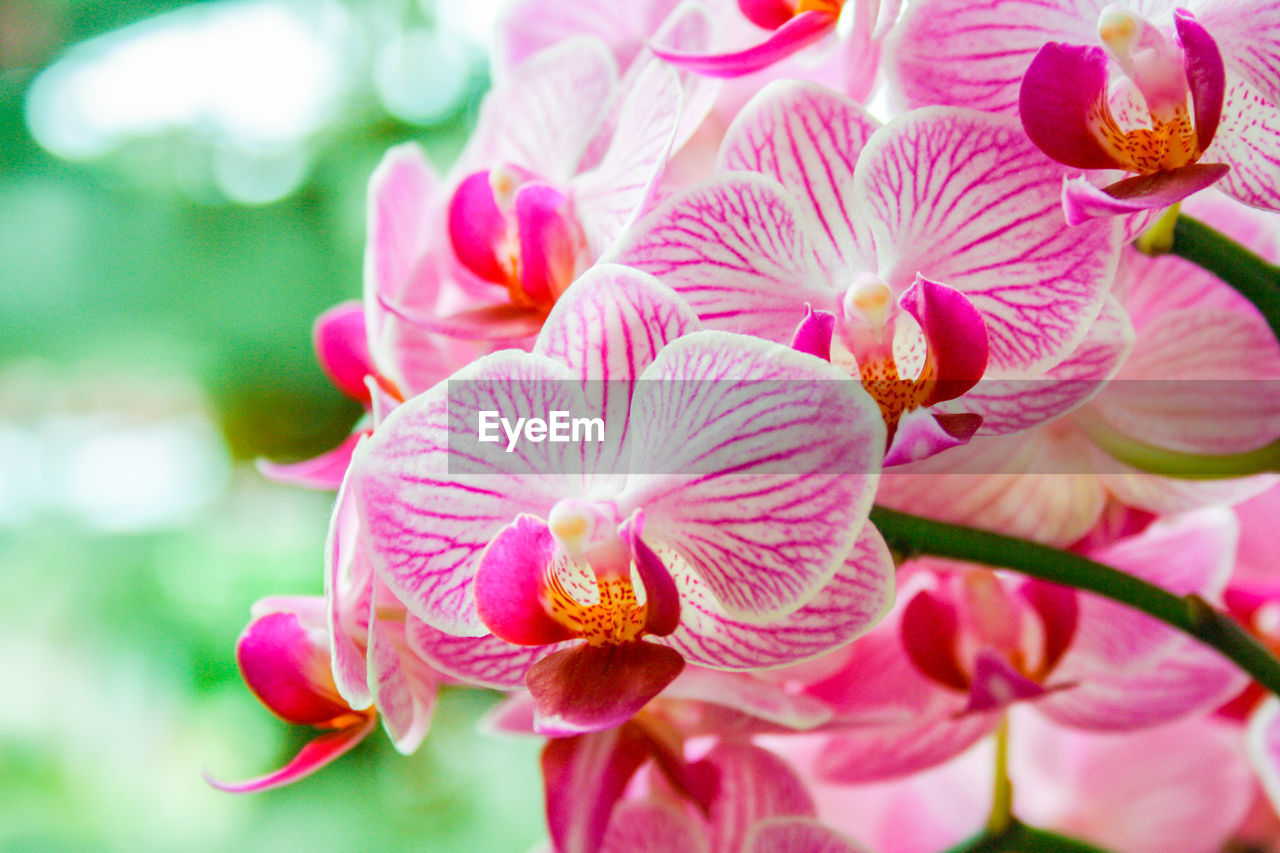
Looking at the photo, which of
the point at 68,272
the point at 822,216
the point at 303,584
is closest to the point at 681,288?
the point at 822,216

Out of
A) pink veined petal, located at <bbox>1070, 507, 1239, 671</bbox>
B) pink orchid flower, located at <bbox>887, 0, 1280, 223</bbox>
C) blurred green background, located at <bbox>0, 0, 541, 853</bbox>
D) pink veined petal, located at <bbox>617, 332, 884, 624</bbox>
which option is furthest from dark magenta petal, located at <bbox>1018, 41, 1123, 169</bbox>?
blurred green background, located at <bbox>0, 0, 541, 853</bbox>

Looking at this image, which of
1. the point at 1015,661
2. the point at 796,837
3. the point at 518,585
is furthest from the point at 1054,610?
the point at 518,585

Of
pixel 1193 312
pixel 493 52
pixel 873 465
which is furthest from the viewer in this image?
pixel 493 52

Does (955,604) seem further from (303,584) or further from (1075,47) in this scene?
(303,584)

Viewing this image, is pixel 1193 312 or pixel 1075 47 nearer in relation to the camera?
pixel 1075 47

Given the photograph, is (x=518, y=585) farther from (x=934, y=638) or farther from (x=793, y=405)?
(x=934, y=638)

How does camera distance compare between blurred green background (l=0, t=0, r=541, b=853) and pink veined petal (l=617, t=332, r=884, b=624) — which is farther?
blurred green background (l=0, t=0, r=541, b=853)

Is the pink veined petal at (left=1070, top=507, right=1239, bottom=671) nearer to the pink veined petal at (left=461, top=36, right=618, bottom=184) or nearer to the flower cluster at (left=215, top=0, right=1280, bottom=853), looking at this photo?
the flower cluster at (left=215, top=0, right=1280, bottom=853)
